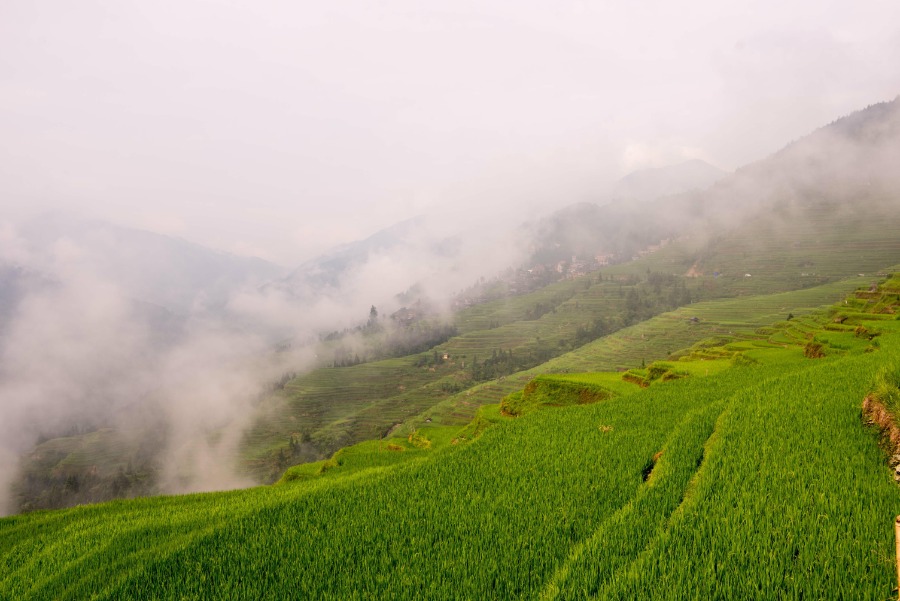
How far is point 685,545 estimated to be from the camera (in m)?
5.09

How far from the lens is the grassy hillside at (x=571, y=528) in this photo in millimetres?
4625

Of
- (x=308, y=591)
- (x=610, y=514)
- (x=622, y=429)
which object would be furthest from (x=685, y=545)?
(x=622, y=429)

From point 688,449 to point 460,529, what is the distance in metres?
5.31

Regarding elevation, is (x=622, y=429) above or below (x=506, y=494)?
below

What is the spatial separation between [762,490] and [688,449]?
248 centimetres

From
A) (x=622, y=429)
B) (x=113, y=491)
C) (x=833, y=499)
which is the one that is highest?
(x=833, y=499)

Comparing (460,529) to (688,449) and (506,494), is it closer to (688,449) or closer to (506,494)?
(506,494)

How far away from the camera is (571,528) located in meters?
6.57

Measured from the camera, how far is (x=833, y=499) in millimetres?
5480

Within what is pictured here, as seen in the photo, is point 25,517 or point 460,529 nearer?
point 460,529

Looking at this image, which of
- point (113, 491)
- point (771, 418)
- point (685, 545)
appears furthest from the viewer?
point (113, 491)

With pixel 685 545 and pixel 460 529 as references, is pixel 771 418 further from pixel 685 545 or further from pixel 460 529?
pixel 460 529

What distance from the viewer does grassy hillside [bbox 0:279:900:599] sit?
4625mm

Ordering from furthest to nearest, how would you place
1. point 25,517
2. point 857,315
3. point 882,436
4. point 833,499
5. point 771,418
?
point 857,315
point 25,517
point 771,418
point 882,436
point 833,499
